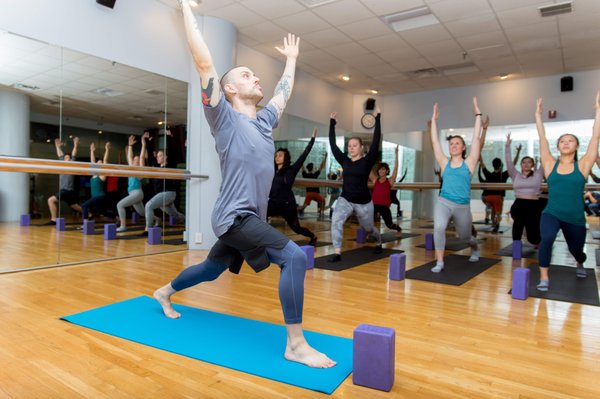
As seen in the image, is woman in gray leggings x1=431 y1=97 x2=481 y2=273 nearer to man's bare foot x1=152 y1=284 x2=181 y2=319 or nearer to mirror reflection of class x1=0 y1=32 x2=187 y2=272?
man's bare foot x1=152 y1=284 x2=181 y2=319

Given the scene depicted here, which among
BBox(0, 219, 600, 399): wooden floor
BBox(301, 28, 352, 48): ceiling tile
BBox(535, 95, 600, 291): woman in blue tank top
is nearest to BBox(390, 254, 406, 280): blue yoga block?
BBox(0, 219, 600, 399): wooden floor

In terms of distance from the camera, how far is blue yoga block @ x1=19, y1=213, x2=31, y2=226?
163 inches

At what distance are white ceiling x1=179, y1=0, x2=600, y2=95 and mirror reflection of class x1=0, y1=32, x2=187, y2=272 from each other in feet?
4.69

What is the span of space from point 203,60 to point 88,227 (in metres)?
3.72

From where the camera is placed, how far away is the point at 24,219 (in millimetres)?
4184

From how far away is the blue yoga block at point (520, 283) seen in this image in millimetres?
3225

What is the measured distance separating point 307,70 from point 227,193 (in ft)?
21.4

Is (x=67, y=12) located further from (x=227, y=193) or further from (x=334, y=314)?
(x=334, y=314)

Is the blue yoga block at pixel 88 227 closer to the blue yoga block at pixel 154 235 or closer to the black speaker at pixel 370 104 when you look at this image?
the blue yoga block at pixel 154 235

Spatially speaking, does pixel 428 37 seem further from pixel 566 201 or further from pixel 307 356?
pixel 307 356

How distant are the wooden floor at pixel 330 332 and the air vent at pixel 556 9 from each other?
11.6ft

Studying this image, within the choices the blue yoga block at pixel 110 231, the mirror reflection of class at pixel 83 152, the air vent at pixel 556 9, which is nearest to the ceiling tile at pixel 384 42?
the air vent at pixel 556 9

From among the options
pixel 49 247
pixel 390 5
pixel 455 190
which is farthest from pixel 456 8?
pixel 49 247

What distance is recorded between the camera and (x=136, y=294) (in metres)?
3.14
